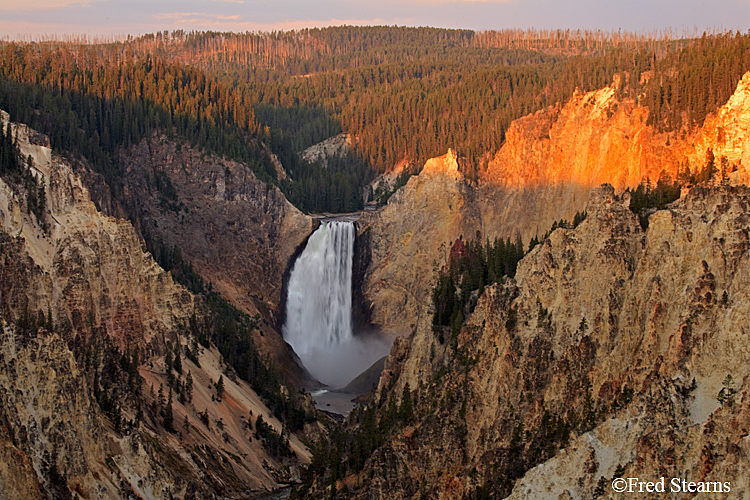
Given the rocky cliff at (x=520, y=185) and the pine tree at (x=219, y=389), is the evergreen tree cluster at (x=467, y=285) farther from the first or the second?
the rocky cliff at (x=520, y=185)

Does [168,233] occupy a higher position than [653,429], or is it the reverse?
[653,429]

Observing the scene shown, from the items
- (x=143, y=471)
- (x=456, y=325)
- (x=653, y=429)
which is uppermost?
(x=653, y=429)

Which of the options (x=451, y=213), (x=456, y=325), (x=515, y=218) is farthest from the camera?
(x=451, y=213)

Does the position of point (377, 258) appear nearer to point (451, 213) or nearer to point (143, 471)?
point (451, 213)

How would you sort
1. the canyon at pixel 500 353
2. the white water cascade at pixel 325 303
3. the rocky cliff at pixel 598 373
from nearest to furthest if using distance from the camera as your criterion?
the rocky cliff at pixel 598 373 → the canyon at pixel 500 353 → the white water cascade at pixel 325 303

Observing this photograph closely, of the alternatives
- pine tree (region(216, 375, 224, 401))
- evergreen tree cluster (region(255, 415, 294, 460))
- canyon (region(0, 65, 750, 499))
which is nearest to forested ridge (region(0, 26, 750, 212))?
canyon (region(0, 65, 750, 499))

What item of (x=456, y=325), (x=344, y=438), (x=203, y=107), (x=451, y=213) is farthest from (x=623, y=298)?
(x=203, y=107)

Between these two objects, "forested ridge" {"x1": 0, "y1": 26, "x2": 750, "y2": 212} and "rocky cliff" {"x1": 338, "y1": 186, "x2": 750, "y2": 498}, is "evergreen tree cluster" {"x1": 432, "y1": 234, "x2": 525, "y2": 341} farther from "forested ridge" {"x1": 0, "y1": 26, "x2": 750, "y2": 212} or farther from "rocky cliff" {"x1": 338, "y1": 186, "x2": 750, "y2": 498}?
"forested ridge" {"x1": 0, "y1": 26, "x2": 750, "y2": 212}

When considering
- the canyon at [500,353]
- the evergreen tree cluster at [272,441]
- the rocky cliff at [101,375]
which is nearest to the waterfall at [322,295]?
the canyon at [500,353]
